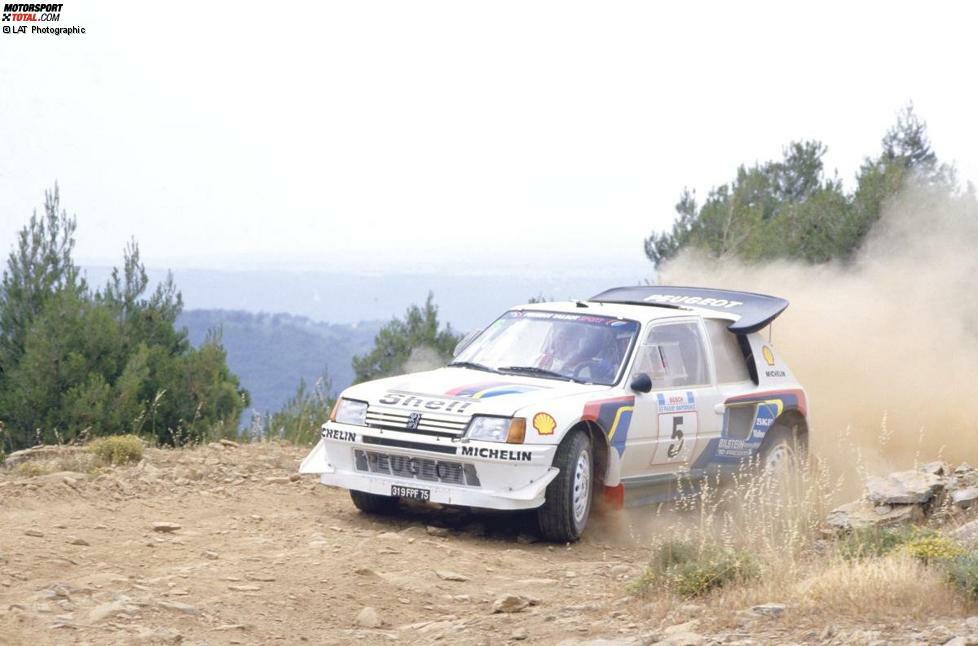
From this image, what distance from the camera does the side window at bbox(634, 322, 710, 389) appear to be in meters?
10.7

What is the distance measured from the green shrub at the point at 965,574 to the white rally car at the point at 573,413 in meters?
3.18

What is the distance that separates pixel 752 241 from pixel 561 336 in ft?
67.7

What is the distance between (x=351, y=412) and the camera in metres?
9.98

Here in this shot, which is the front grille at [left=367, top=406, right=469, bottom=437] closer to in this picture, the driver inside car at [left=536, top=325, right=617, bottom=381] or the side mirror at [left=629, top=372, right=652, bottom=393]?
the driver inside car at [left=536, top=325, right=617, bottom=381]

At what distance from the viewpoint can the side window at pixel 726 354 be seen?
1147 centimetres

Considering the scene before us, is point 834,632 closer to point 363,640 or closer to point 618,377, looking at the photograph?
point 363,640

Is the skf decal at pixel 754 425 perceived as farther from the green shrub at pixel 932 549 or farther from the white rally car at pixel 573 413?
the green shrub at pixel 932 549

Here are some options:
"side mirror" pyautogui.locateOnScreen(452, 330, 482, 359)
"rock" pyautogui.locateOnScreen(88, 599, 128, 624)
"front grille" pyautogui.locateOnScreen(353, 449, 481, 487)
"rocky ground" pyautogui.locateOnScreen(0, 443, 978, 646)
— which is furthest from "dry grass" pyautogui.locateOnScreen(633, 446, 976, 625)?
"side mirror" pyautogui.locateOnScreen(452, 330, 482, 359)

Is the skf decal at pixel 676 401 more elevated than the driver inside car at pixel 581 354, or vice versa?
the driver inside car at pixel 581 354

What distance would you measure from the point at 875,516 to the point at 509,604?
3.43 meters

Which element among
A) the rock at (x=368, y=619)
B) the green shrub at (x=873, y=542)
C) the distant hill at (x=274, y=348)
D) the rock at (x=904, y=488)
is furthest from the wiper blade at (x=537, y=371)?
the distant hill at (x=274, y=348)

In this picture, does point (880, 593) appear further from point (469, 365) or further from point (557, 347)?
point (469, 365)

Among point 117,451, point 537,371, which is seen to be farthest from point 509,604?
point 117,451

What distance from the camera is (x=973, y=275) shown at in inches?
829
